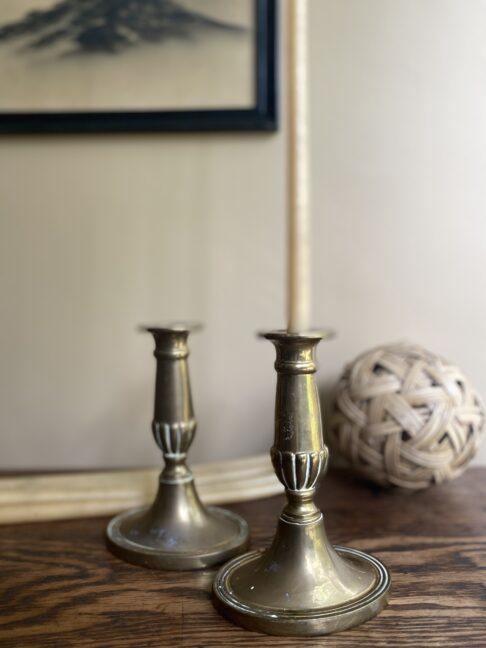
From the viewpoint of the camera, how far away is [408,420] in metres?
0.63

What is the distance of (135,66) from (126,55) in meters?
0.02

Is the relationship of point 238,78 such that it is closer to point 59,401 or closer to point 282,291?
point 282,291

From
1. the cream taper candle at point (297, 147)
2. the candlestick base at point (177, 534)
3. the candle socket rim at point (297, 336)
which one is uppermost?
the cream taper candle at point (297, 147)

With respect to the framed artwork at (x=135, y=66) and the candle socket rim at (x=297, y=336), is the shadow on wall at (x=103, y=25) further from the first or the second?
the candle socket rim at (x=297, y=336)

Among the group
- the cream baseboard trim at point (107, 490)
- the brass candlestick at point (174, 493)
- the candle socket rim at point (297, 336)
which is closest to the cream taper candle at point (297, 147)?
the candle socket rim at point (297, 336)

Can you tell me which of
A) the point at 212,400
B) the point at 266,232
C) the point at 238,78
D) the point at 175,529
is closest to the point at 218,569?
the point at 175,529

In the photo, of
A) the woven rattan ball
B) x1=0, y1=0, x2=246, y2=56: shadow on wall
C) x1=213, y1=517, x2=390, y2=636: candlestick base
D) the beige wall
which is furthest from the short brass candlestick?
x1=0, y1=0, x2=246, y2=56: shadow on wall

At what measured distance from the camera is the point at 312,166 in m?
0.80

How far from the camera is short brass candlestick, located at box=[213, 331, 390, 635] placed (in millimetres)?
419

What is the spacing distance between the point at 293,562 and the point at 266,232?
0.46 metres

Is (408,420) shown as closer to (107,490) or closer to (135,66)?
(107,490)

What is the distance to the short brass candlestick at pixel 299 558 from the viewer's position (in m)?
0.42

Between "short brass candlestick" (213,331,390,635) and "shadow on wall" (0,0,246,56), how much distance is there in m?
0.52

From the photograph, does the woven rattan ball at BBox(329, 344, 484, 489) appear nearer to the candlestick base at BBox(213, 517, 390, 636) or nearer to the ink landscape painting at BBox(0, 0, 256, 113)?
the candlestick base at BBox(213, 517, 390, 636)
